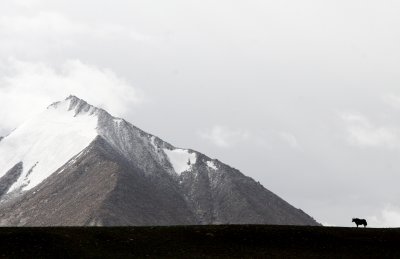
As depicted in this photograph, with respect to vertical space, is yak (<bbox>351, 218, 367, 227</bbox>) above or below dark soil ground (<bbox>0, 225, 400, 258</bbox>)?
above

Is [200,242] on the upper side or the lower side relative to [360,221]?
lower

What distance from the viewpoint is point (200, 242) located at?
61.1m

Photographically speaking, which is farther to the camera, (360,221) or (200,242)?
(360,221)

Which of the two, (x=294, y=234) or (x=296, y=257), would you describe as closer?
(x=296, y=257)

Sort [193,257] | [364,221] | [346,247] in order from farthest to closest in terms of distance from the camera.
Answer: [364,221], [346,247], [193,257]

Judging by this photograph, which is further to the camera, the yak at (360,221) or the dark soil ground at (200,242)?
the yak at (360,221)

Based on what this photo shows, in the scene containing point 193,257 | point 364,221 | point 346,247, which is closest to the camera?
point 193,257

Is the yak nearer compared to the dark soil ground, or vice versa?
the dark soil ground

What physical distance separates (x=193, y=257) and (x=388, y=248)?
17277mm

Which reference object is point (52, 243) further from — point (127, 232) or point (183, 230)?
point (183, 230)

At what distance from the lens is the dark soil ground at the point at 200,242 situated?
2207 inches

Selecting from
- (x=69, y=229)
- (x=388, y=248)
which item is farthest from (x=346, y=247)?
(x=69, y=229)

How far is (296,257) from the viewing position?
188 ft

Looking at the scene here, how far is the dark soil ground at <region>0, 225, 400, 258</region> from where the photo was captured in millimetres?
56062
